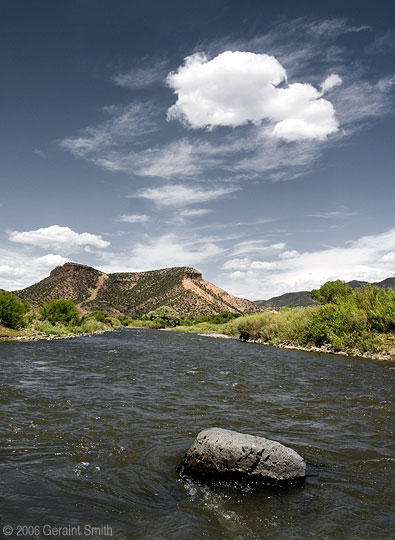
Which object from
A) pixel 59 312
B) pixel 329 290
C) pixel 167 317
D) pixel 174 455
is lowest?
pixel 174 455

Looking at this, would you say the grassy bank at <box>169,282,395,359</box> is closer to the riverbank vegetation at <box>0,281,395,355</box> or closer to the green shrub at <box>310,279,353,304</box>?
the riverbank vegetation at <box>0,281,395,355</box>

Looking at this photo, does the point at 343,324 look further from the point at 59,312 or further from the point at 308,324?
the point at 59,312

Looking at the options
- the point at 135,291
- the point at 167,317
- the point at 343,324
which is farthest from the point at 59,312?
the point at 135,291

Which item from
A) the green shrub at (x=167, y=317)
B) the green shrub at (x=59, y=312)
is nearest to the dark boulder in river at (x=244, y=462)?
the green shrub at (x=59, y=312)

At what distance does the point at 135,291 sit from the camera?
129 m

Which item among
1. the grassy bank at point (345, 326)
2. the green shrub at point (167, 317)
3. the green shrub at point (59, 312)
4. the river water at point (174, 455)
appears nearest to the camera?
the river water at point (174, 455)

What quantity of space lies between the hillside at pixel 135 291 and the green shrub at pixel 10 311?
7352 cm

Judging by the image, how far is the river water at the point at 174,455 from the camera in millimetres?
4484

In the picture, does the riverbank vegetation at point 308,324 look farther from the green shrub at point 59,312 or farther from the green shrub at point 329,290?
the green shrub at point 329,290

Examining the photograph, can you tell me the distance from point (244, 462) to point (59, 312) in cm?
4097

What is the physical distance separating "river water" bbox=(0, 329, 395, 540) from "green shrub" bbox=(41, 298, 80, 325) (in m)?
28.4

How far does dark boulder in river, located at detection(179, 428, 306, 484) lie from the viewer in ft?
18.2

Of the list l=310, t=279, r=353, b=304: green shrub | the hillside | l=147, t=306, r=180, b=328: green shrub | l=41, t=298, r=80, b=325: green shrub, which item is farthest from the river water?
the hillside

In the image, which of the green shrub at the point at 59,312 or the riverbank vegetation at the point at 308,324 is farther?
the green shrub at the point at 59,312
